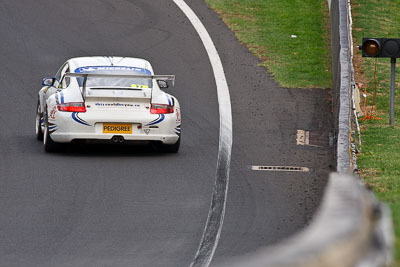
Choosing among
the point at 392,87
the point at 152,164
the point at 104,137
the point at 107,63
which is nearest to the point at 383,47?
the point at 392,87

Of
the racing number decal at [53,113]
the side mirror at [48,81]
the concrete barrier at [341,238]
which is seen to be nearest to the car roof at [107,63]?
the side mirror at [48,81]

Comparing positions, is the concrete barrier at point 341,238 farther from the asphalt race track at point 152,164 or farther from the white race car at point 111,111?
the white race car at point 111,111

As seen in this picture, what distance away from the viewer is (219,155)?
58.3ft

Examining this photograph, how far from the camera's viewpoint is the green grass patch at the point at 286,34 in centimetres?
2500

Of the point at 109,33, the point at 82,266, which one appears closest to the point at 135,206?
the point at 82,266

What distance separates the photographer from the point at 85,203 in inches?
559

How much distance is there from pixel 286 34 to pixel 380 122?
320 inches

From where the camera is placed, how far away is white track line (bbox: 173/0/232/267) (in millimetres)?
12177

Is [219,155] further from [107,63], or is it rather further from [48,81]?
[48,81]

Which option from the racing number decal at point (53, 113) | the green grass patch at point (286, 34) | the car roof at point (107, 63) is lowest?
the green grass patch at point (286, 34)

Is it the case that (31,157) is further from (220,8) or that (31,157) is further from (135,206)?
(220,8)

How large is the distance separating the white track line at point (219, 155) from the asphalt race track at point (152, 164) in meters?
0.11

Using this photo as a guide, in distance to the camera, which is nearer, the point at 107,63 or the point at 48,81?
the point at 107,63

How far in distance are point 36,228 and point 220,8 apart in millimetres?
18673
